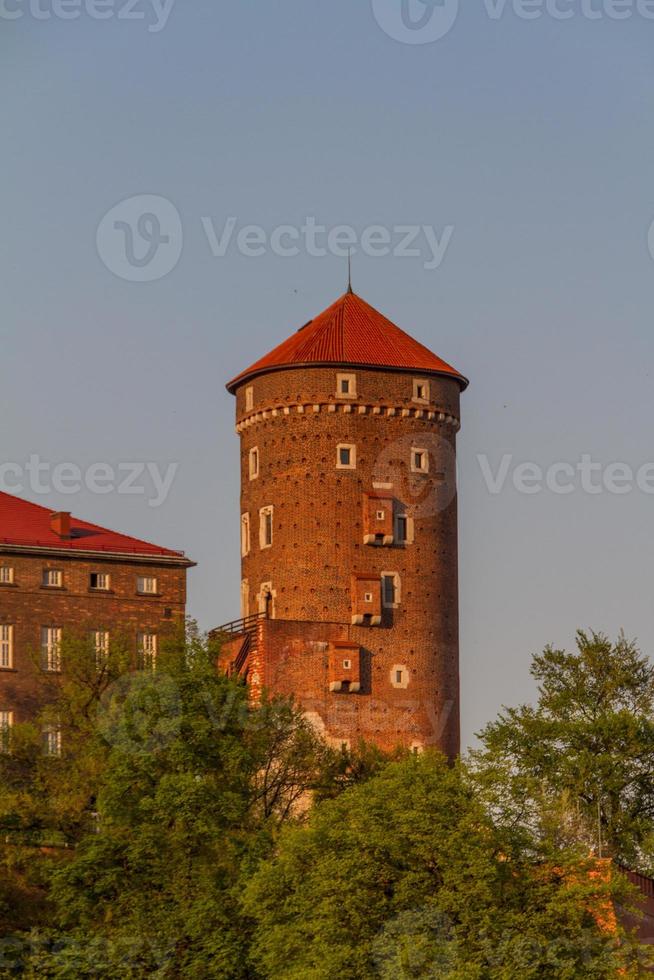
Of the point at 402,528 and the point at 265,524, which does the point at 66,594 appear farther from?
the point at 402,528

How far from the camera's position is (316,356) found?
311 ft

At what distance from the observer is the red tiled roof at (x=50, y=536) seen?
89387 mm

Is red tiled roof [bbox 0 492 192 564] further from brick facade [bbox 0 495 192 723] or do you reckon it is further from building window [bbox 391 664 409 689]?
building window [bbox 391 664 409 689]

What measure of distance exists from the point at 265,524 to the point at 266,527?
0.35 feet

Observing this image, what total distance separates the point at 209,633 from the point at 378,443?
8526 mm

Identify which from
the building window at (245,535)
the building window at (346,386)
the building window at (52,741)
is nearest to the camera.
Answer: the building window at (52,741)

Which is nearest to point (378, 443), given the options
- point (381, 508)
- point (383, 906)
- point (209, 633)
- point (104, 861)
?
point (381, 508)

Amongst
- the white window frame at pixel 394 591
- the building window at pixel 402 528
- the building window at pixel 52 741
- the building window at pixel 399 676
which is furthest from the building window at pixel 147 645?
the building window at pixel 402 528

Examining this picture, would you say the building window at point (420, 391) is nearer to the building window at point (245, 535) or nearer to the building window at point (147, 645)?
the building window at point (245, 535)

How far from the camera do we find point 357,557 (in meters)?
92.4

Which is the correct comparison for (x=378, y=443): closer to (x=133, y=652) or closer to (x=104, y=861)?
(x=133, y=652)

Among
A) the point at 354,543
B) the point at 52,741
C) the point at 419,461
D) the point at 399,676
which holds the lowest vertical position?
the point at 52,741

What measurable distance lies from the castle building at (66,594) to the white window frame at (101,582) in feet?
0.10

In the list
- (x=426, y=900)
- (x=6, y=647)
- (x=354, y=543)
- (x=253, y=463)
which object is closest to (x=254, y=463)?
(x=253, y=463)
